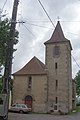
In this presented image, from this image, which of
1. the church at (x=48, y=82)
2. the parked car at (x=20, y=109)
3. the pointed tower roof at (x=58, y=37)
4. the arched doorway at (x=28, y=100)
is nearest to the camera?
the parked car at (x=20, y=109)

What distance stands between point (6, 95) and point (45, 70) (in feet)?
109

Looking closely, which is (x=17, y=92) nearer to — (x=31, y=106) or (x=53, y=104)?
(x=31, y=106)

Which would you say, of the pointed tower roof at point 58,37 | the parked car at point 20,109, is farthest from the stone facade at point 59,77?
the parked car at point 20,109

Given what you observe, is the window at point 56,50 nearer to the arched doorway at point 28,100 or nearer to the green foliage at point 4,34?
the arched doorway at point 28,100

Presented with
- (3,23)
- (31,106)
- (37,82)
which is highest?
(3,23)

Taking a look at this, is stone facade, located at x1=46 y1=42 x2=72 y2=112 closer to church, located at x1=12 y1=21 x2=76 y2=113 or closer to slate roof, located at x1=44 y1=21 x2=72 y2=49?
church, located at x1=12 y1=21 x2=76 y2=113

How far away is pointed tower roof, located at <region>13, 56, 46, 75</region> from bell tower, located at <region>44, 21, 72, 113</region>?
139 cm

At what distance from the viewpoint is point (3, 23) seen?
71.9 ft

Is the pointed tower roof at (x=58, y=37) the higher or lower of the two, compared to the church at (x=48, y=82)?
higher

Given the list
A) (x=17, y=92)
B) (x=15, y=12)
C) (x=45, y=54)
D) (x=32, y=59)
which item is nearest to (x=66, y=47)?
(x=45, y=54)

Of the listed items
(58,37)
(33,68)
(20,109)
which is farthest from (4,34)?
(58,37)

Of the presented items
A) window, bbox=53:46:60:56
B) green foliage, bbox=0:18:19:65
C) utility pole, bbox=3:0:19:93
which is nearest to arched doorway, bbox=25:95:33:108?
window, bbox=53:46:60:56

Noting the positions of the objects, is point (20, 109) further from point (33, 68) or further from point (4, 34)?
point (4, 34)

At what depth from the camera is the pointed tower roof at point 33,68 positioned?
4322cm
